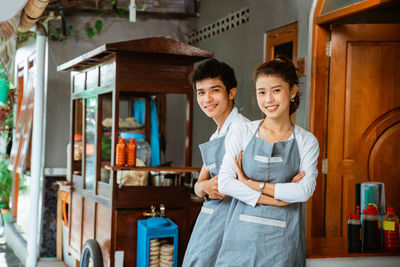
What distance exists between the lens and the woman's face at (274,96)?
2.25 m

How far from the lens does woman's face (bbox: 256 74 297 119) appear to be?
2252 mm

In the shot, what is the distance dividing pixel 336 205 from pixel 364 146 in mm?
502

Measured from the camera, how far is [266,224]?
2.21 metres

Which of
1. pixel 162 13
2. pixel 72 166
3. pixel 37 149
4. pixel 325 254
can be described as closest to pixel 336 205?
pixel 325 254

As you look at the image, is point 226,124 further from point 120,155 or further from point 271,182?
point 120,155

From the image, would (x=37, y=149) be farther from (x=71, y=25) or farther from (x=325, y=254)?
(x=325, y=254)

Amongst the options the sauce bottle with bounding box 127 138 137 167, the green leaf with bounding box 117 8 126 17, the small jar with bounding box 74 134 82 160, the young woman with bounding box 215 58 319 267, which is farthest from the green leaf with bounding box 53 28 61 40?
the young woman with bounding box 215 58 319 267

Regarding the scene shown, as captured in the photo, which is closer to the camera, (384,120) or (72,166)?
(384,120)

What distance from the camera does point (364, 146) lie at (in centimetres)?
416

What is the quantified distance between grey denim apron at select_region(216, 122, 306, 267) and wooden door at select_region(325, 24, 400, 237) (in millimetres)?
1942

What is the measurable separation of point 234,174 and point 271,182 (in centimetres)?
17

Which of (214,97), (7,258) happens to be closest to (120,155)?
(214,97)

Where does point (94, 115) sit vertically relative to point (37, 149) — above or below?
above

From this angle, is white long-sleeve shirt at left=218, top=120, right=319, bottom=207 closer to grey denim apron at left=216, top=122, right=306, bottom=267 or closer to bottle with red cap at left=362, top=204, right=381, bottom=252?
grey denim apron at left=216, top=122, right=306, bottom=267
